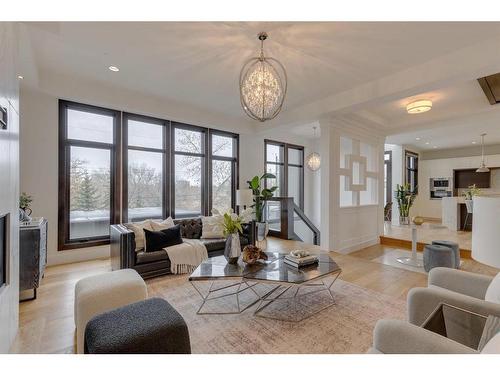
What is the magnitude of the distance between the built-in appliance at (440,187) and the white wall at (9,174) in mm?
12118

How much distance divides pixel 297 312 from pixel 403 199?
3.26m

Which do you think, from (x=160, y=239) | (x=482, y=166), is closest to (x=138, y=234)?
(x=160, y=239)

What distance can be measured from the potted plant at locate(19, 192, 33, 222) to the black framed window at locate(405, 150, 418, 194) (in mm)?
10709

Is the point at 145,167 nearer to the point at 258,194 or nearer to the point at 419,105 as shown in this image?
the point at 258,194

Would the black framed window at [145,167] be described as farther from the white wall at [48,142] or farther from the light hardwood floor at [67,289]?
the light hardwood floor at [67,289]

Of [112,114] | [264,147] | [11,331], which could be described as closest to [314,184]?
[264,147]

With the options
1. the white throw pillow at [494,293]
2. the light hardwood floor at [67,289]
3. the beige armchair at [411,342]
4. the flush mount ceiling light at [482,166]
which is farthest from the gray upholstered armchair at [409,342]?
the flush mount ceiling light at [482,166]

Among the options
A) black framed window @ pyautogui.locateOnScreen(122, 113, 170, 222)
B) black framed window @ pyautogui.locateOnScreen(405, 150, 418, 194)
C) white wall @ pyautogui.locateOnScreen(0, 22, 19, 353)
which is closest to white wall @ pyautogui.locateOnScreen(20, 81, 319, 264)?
black framed window @ pyautogui.locateOnScreen(122, 113, 170, 222)

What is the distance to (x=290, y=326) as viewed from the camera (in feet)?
7.27

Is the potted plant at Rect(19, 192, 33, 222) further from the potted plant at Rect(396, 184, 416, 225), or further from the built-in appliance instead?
the built-in appliance

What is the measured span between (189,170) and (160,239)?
2.21 m

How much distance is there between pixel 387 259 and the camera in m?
4.61

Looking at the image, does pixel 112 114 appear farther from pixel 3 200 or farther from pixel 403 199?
pixel 403 199

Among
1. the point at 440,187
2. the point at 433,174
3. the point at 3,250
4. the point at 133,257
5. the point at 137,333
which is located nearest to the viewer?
the point at 137,333
